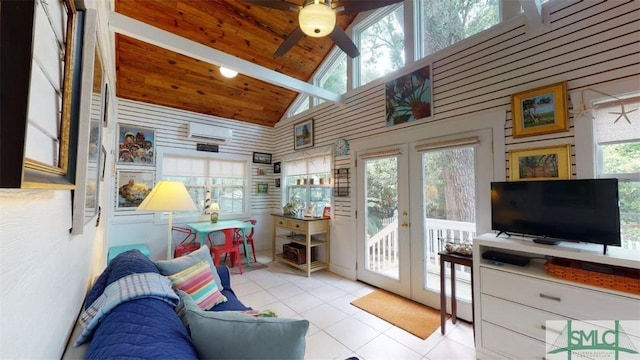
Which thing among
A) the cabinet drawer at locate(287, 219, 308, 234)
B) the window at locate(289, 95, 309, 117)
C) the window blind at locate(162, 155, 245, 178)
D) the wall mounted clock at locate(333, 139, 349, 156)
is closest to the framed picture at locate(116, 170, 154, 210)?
the window blind at locate(162, 155, 245, 178)

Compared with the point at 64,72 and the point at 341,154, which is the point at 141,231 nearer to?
the point at 341,154

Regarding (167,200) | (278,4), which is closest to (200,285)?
(167,200)

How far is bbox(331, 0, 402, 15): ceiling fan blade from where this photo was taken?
1.98 m

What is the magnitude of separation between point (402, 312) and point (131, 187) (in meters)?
4.48

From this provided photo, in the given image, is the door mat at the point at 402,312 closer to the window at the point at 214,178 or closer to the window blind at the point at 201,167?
the window at the point at 214,178

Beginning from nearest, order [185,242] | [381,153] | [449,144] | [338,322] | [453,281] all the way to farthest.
→ 1. [453,281]
2. [338,322]
3. [449,144]
4. [381,153]
5. [185,242]

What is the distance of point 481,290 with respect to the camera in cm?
211

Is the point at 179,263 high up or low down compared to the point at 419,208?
down

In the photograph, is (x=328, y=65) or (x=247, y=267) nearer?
(x=247, y=267)

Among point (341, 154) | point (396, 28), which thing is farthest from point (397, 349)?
point (396, 28)

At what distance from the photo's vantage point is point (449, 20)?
3045mm

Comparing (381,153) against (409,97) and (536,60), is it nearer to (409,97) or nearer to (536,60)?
(409,97)

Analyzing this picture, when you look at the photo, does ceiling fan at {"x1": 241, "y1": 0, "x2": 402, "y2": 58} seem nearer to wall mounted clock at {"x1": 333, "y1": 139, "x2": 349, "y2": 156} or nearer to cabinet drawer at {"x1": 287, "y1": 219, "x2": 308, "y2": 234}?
wall mounted clock at {"x1": 333, "y1": 139, "x2": 349, "y2": 156}

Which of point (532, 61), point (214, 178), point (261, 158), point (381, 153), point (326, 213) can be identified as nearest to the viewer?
point (532, 61)
